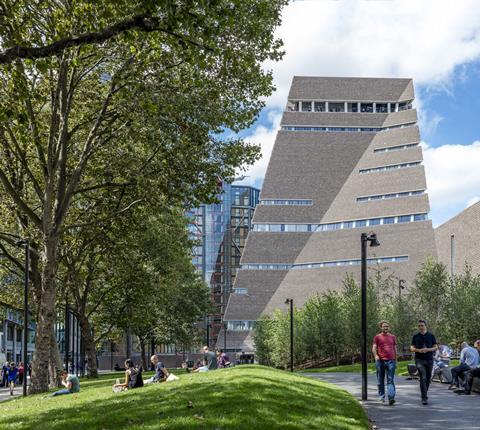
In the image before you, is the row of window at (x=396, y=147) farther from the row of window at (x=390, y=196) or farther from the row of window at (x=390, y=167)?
the row of window at (x=390, y=196)

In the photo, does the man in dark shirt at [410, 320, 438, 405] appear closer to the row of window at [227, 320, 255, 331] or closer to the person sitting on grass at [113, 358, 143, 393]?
the person sitting on grass at [113, 358, 143, 393]

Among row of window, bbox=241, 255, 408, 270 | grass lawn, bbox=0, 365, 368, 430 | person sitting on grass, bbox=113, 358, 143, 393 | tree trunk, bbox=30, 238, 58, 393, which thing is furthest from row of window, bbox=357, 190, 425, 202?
grass lawn, bbox=0, 365, 368, 430

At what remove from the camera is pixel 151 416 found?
10.9m

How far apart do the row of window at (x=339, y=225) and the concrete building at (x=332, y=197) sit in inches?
4.9

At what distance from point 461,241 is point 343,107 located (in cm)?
3780

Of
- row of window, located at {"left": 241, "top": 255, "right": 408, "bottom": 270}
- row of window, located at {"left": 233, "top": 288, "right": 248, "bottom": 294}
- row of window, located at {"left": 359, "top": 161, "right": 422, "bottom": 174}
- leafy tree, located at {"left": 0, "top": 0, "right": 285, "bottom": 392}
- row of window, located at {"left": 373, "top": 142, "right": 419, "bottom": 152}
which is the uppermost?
row of window, located at {"left": 373, "top": 142, "right": 419, "bottom": 152}

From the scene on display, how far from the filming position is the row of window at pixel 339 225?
84.1m

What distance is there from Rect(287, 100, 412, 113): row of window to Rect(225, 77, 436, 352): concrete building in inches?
5.5

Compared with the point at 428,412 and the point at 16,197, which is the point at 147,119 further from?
the point at 428,412

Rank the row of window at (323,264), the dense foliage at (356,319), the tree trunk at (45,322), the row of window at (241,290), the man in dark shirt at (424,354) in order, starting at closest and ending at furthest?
1. the man in dark shirt at (424,354)
2. the tree trunk at (45,322)
3. the dense foliage at (356,319)
4. the row of window at (323,264)
5. the row of window at (241,290)

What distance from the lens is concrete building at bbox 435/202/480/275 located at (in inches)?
2267

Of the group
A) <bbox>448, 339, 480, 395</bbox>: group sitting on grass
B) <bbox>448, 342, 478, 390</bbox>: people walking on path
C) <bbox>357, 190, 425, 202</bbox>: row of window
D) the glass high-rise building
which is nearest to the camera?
<bbox>448, 339, 480, 395</bbox>: group sitting on grass

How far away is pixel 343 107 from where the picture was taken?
316 ft

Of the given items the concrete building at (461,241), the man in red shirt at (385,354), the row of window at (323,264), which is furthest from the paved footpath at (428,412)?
the row of window at (323,264)
